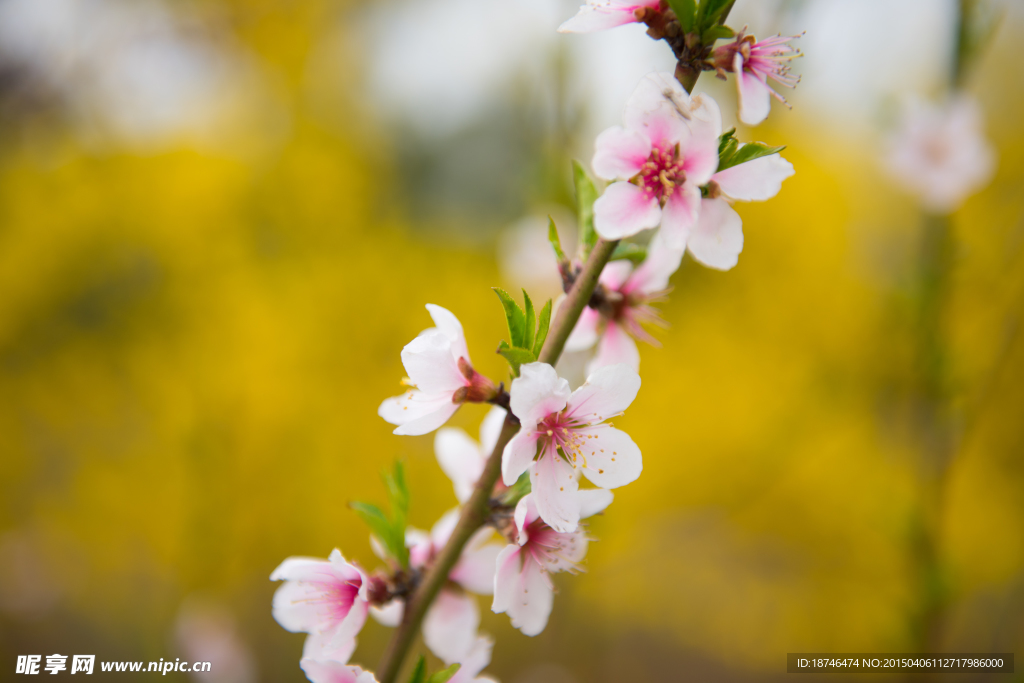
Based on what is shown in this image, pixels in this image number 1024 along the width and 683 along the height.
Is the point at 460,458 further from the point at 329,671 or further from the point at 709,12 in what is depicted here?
the point at 709,12

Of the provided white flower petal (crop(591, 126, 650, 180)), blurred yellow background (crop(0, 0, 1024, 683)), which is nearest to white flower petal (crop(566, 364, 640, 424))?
white flower petal (crop(591, 126, 650, 180))

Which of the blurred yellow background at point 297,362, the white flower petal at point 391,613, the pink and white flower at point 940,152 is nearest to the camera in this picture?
the white flower petal at point 391,613

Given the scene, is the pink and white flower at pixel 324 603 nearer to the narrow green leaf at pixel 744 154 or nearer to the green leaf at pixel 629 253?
the green leaf at pixel 629 253

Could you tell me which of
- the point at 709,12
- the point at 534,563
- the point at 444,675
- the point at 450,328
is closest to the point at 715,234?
the point at 709,12

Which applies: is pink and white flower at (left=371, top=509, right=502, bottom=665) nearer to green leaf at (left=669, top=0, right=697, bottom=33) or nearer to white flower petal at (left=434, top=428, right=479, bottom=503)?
white flower petal at (left=434, top=428, right=479, bottom=503)

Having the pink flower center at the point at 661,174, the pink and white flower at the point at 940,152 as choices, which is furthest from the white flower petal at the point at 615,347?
the pink and white flower at the point at 940,152

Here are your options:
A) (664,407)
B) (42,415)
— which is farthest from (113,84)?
(664,407)
